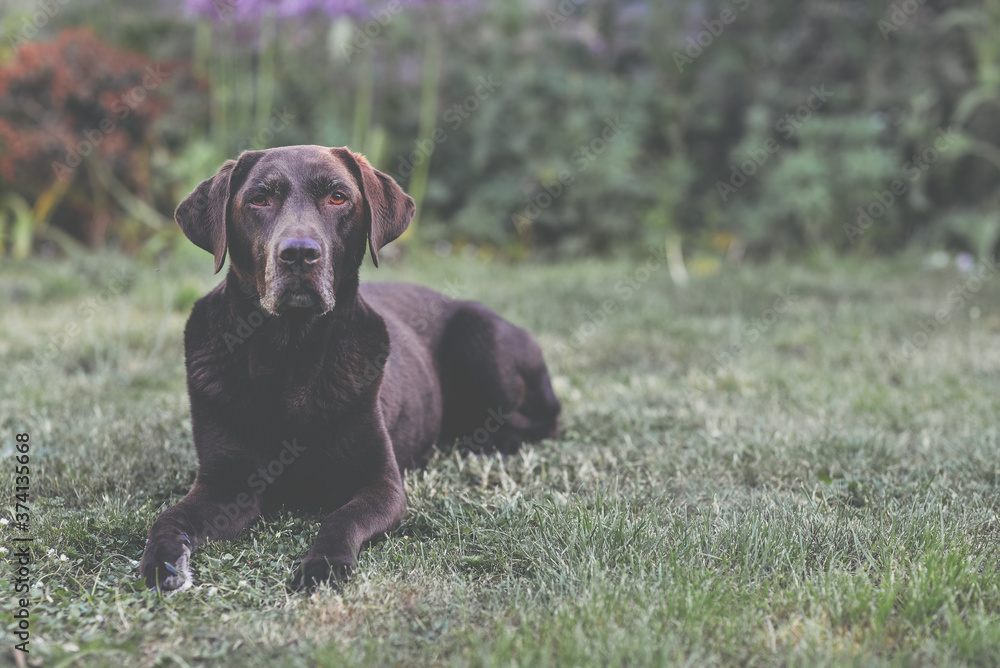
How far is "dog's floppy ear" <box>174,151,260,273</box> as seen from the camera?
2.48 meters

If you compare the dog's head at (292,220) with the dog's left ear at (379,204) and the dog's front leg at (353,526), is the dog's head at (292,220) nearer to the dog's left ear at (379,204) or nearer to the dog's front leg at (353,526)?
the dog's left ear at (379,204)

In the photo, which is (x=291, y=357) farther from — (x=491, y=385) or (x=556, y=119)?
(x=556, y=119)

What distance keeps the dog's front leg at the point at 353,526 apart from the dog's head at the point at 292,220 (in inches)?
22.2

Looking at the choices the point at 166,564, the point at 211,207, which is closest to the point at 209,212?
the point at 211,207

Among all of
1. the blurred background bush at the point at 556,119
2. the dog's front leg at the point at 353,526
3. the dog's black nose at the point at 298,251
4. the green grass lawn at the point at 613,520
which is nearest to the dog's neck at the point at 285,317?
the dog's black nose at the point at 298,251

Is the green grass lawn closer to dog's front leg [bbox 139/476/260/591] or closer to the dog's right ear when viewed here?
dog's front leg [bbox 139/476/260/591]

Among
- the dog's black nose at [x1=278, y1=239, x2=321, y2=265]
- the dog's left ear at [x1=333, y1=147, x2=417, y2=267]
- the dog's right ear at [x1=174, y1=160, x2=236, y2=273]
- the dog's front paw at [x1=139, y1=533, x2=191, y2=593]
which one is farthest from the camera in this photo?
the dog's left ear at [x1=333, y1=147, x2=417, y2=267]

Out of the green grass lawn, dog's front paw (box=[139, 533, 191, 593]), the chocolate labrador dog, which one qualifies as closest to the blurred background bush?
the green grass lawn

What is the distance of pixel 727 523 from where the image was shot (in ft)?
8.02

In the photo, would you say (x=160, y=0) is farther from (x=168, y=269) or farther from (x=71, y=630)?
(x=71, y=630)

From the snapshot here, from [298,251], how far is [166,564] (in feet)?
2.87

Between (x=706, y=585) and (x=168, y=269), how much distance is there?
5466mm

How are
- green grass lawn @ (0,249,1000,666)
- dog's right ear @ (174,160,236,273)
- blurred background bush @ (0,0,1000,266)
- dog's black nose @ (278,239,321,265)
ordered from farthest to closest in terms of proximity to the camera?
blurred background bush @ (0,0,1000,266) → dog's right ear @ (174,160,236,273) → dog's black nose @ (278,239,321,265) → green grass lawn @ (0,249,1000,666)

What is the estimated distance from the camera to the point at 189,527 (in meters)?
2.35
